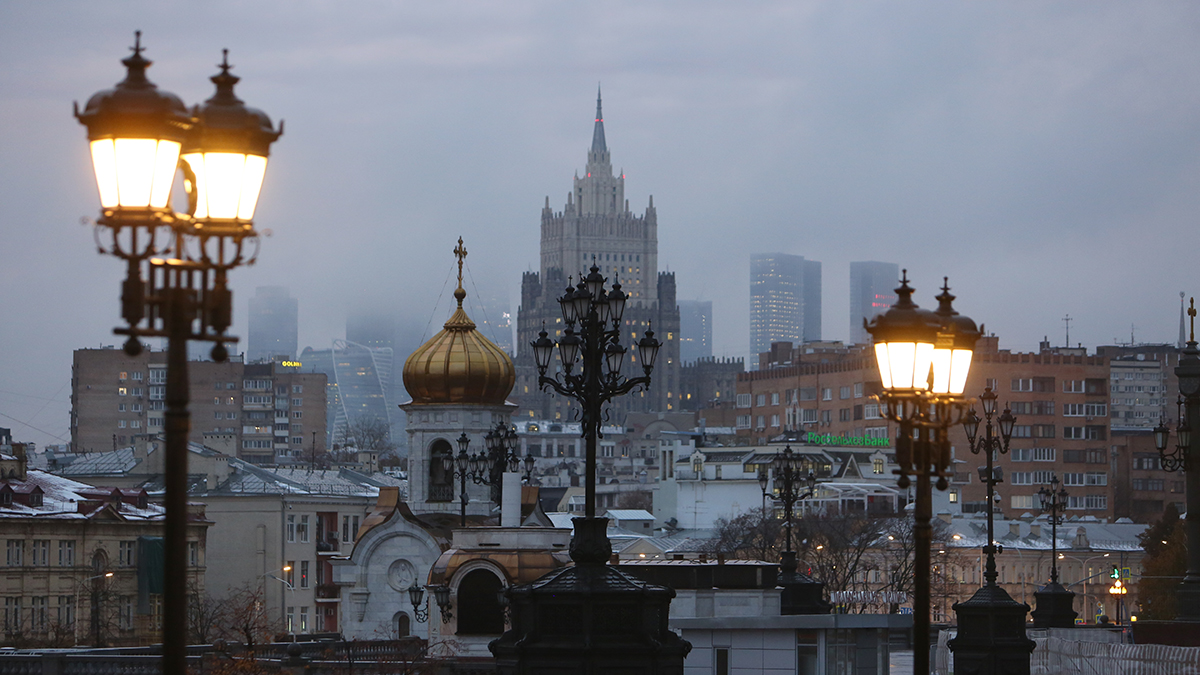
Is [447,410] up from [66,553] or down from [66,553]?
up

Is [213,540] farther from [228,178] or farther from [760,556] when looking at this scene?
[228,178]

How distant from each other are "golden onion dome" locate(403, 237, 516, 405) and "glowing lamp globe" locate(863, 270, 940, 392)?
42.6 metres

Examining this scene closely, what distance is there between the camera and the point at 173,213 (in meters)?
11.0

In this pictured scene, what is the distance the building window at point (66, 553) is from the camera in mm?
74312

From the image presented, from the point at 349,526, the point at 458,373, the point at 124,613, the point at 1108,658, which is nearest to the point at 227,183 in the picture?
the point at 1108,658

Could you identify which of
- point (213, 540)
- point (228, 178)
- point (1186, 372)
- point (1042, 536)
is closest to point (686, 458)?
point (1042, 536)

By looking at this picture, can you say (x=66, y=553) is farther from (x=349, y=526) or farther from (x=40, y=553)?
(x=349, y=526)

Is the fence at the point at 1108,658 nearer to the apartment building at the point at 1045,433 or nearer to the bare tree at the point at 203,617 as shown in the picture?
the bare tree at the point at 203,617

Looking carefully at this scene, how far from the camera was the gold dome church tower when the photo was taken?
59.2m

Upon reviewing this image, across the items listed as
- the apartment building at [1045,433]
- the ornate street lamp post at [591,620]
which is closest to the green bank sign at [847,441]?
the apartment building at [1045,433]

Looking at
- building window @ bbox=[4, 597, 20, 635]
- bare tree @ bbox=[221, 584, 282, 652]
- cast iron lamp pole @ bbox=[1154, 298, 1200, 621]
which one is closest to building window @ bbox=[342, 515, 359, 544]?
bare tree @ bbox=[221, 584, 282, 652]

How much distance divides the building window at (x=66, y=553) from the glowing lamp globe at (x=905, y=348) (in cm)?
6207

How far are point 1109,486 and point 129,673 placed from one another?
5373 inches

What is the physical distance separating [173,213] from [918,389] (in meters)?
7.42
